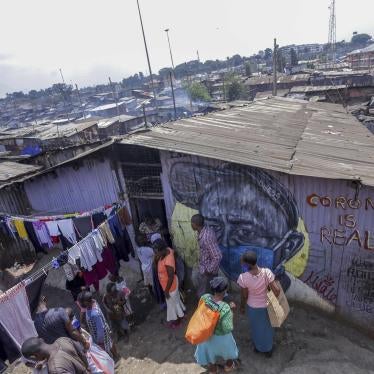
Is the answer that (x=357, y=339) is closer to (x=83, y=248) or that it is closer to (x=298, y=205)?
(x=298, y=205)

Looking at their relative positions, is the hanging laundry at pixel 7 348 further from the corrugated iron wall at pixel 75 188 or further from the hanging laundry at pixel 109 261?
the corrugated iron wall at pixel 75 188

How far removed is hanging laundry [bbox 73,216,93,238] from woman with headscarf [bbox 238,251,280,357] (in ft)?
12.1

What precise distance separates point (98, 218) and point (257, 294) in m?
3.78

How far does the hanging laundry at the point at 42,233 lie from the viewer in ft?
22.1

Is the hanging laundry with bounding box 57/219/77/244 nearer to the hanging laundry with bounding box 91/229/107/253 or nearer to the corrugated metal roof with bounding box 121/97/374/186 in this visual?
the hanging laundry with bounding box 91/229/107/253

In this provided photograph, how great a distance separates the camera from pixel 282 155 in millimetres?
5527

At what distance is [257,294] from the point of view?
426cm

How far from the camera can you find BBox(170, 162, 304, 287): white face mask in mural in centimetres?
529

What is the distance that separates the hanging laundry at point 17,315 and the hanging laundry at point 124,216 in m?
2.43

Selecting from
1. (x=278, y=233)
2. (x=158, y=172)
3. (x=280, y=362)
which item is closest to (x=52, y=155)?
(x=158, y=172)

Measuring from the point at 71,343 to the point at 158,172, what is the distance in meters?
3.40
